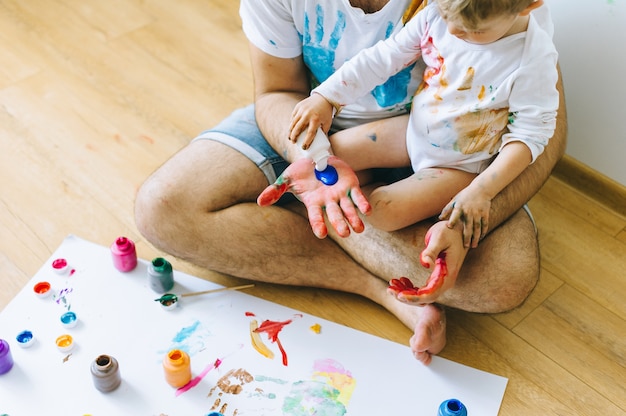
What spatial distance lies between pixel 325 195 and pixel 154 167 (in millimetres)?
581

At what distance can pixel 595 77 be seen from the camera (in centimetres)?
148

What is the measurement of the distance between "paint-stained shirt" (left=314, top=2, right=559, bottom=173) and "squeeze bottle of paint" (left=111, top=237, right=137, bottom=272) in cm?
45

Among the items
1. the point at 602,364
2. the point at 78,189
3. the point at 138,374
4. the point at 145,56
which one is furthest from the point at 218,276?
the point at 145,56

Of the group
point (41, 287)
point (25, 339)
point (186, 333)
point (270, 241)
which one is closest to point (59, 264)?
point (41, 287)

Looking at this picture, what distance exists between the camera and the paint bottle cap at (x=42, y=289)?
1304mm

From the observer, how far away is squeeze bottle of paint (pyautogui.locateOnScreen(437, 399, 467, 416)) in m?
1.10

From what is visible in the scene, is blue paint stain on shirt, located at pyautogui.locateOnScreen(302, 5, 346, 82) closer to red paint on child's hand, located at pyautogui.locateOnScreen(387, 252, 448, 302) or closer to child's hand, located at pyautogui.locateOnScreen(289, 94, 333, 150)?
child's hand, located at pyautogui.locateOnScreen(289, 94, 333, 150)

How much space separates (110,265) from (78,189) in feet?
0.85

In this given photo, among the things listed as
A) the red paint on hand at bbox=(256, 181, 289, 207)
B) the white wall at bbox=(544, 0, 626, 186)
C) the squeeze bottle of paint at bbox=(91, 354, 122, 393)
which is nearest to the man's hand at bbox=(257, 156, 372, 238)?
the red paint on hand at bbox=(256, 181, 289, 207)

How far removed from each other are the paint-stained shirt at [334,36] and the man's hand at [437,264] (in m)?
0.29

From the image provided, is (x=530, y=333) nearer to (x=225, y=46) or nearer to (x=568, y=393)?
(x=568, y=393)

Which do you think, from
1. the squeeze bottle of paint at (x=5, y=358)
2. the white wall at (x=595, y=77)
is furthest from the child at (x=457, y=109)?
the squeeze bottle of paint at (x=5, y=358)

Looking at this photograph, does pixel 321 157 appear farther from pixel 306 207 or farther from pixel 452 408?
pixel 452 408

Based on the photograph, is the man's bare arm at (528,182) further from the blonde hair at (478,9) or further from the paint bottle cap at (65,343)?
the paint bottle cap at (65,343)
